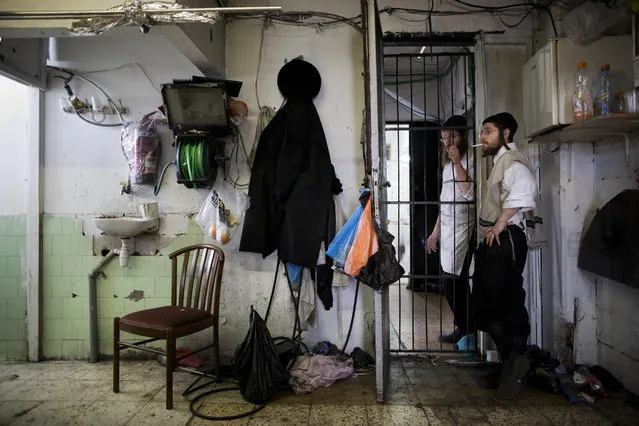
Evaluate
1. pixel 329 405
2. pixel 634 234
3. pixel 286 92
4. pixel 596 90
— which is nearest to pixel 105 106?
pixel 286 92

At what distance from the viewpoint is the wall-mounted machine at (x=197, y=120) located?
2.72 meters

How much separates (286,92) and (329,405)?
2.18 meters

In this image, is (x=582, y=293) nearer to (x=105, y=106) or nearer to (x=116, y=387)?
(x=116, y=387)

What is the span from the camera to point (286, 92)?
2.98 m

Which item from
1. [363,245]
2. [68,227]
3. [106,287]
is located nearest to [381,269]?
[363,245]

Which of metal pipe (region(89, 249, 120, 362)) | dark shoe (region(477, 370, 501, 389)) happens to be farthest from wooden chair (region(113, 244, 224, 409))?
dark shoe (region(477, 370, 501, 389))

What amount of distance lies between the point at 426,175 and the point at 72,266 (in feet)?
11.2

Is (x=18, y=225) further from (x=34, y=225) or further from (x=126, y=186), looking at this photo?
(x=126, y=186)

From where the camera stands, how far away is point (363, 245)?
228 cm

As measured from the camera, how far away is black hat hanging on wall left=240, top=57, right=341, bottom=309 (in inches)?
112

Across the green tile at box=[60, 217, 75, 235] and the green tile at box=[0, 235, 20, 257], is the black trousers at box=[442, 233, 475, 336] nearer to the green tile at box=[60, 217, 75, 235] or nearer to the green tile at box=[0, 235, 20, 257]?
the green tile at box=[60, 217, 75, 235]

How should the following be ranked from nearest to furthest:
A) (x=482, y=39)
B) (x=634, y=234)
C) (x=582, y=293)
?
(x=634, y=234), (x=582, y=293), (x=482, y=39)

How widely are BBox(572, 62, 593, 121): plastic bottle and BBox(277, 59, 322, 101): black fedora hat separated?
170 centimetres

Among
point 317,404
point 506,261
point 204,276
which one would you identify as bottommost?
point 317,404
